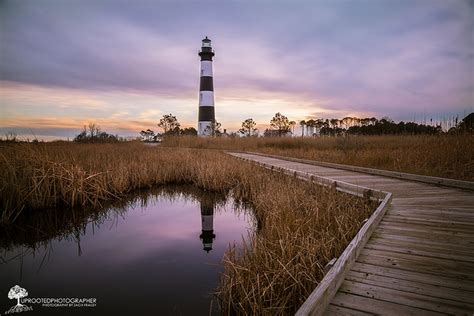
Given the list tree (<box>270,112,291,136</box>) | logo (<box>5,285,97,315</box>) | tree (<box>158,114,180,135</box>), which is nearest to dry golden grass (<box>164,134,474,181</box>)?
logo (<box>5,285,97,315</box>)

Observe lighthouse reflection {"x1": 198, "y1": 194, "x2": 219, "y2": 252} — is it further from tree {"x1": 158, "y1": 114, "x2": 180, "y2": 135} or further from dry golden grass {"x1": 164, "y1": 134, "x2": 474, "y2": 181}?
tree {"x1": 158, "y1": 114, "x2": 180, "y2": 135}

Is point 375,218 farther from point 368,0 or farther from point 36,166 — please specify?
point 368,0

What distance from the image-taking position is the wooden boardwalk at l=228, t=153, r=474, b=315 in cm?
159

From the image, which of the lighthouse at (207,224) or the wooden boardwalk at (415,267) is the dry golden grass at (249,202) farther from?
the lighthouse at (207,224)

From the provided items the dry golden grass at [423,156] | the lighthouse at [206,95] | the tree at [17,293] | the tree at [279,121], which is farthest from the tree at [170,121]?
the tree at [17,293]

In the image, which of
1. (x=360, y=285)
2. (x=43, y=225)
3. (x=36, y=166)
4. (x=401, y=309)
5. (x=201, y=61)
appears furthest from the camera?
(x=201, y=61)

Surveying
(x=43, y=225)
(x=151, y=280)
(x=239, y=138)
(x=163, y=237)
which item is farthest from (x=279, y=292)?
(x=239, y=138)

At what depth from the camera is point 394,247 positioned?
244 cm

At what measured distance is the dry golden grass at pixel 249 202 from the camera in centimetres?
242

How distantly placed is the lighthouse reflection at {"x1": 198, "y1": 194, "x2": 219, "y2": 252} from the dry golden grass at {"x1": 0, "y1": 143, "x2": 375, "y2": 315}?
0.59 m

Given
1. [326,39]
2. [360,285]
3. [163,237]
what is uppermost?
[326,39]

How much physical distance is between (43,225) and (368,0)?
507 inches

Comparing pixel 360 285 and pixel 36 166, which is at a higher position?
pixel 36 166

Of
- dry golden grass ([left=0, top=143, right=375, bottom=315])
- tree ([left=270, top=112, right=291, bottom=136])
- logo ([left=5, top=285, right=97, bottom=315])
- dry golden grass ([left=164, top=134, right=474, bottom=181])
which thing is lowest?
logo ([left=5, top=285, right=97, bottom=315])
